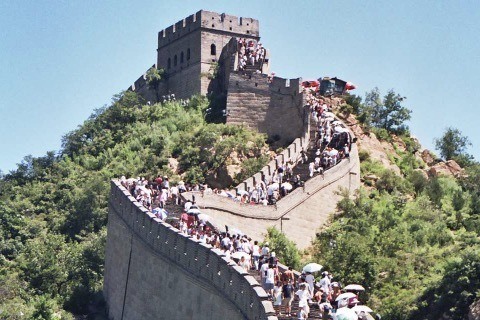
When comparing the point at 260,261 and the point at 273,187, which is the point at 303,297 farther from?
the point at 273,187

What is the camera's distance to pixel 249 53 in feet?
228

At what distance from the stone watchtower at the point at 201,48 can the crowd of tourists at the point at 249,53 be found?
2318 millimetres

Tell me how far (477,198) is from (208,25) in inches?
897

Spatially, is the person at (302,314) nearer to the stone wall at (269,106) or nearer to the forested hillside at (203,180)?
the forested hillside at (203,180)

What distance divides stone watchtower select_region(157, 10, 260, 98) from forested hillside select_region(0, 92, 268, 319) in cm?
182

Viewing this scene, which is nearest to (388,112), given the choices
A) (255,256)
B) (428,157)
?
(428,157)

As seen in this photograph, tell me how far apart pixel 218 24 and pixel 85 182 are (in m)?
13.1

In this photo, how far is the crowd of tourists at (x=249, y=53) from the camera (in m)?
68.8

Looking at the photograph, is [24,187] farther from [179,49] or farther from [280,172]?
[280,172]

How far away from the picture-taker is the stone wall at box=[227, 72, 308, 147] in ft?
209

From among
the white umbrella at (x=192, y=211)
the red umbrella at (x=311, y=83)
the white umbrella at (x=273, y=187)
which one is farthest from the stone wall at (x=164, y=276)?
the red umbrella at (x=311, y=83)

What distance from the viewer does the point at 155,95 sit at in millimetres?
77875

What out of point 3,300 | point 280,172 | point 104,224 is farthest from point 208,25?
point 3,300

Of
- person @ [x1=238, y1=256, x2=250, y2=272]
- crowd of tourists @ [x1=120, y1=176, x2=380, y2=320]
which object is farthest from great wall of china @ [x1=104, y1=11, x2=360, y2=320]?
person @ [x1=238, y1=256, x2=250, y2=272]
